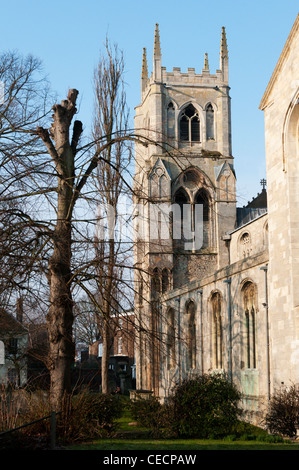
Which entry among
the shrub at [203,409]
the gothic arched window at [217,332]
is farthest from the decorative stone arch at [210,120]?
the shrub at [203,409]

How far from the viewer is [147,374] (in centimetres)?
3812

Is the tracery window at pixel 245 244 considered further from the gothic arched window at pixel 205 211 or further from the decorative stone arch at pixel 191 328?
the decorative stone arch at pixel 191 328

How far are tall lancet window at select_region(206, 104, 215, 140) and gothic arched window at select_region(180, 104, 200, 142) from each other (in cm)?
73

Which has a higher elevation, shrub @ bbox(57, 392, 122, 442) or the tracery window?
the tracery window

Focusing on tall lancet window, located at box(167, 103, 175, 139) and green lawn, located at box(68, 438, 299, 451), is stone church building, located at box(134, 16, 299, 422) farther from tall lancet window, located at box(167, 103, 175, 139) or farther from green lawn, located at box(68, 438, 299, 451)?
green lawn, located at box(68, 438, 299, 451)

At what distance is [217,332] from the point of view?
80.4 feet

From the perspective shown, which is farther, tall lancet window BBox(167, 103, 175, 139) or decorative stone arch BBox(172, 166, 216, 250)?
tall lancet window BBox(167, 103, 175, 139)

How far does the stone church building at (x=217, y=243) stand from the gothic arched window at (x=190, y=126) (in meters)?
0.07

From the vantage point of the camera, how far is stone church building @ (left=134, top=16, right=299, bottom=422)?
16.5 metres

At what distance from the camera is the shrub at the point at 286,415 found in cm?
1407

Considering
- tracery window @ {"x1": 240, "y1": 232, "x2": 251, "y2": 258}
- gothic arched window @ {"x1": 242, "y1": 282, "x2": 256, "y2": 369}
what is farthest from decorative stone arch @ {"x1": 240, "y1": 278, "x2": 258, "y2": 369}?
tracery window @ {"x1": 240, "y1": 232, "x2": 251, "y2": 258}
